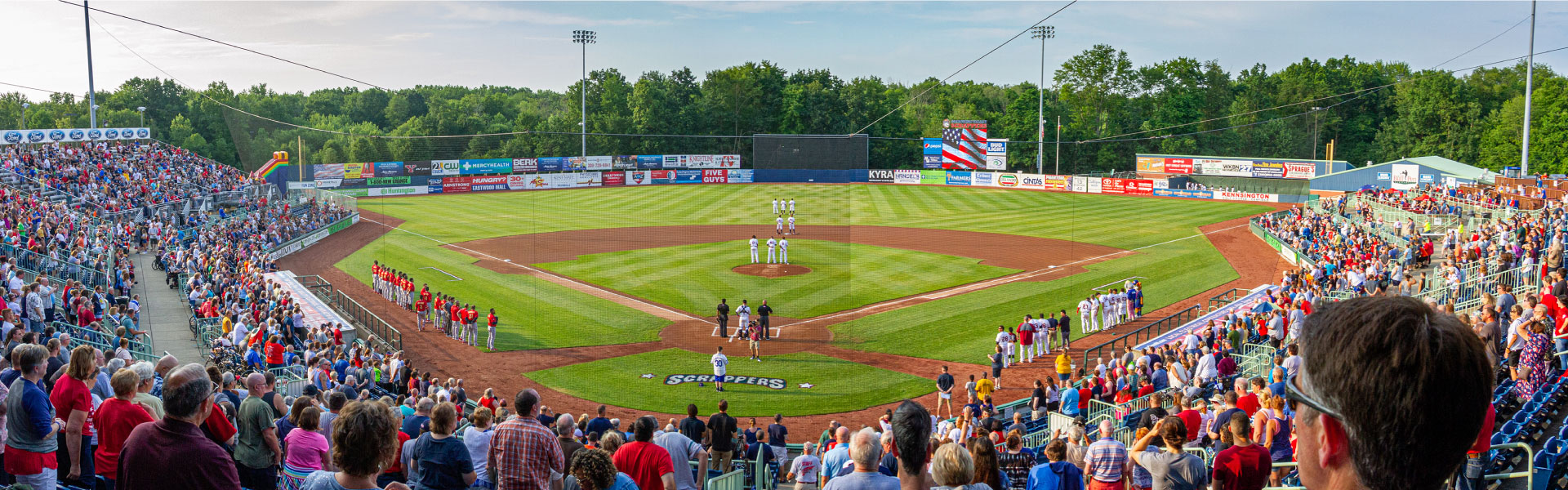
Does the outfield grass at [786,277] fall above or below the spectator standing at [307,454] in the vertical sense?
below

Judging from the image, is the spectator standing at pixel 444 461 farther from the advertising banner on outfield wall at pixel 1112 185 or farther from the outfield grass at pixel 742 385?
the advertising banner on outfield wall at pixel 1112 185

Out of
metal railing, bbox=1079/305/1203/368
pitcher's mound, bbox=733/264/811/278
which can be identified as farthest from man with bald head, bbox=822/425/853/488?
pitcher's mound, bbox=733/264/811/278

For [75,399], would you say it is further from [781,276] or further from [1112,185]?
[1112,185]

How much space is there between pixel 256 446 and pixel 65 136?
140ft

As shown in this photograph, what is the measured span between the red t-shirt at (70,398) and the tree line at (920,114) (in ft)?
208

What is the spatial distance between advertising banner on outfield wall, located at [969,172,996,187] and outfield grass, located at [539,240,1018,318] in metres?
34.7

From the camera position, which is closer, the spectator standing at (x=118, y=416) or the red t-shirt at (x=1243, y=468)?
the spectator standing at (x=118, y=416)

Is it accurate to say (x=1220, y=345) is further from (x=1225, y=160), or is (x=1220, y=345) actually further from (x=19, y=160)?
(x=1225, y=160)

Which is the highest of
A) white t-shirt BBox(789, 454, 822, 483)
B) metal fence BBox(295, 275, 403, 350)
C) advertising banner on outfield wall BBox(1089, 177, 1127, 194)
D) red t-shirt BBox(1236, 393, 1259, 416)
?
advertising banner on outfield wall BBox(1089, 177, 1127, 194)

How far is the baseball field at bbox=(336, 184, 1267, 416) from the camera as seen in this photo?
21891 millimetres

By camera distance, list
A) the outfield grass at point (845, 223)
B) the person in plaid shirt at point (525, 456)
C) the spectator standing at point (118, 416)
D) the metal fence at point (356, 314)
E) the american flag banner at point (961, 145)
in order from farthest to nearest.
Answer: the american flag banner at point (961, 145), the outfield grass at point (845, 223), the metal fence at point (356, 314), the person in plaid shirt at point (525, 456), the spectator standing at point (118, 416)

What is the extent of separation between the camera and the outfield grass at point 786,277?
29.6 metres

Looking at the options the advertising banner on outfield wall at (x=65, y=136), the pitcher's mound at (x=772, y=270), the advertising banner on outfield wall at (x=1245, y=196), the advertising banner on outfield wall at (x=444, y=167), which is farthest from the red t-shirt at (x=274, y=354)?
the advertising banner on outfield wall at (x=1245, y=196)

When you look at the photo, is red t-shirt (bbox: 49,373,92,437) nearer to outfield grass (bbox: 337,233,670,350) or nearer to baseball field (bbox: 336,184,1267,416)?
baseball field (bbox: 336,184,1267,416)
